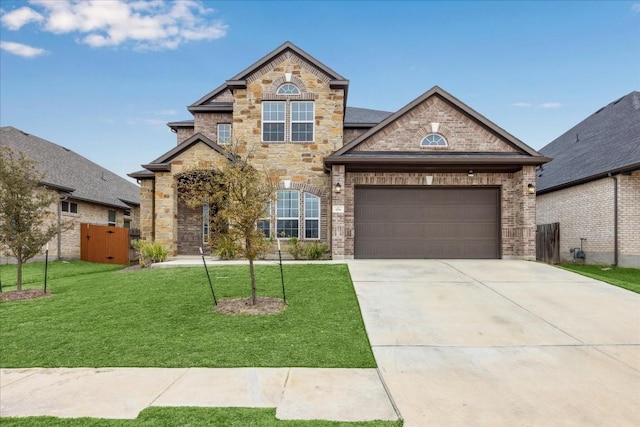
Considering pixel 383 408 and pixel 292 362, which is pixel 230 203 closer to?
pixel 292 362

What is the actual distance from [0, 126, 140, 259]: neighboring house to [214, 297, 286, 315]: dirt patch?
521 inches

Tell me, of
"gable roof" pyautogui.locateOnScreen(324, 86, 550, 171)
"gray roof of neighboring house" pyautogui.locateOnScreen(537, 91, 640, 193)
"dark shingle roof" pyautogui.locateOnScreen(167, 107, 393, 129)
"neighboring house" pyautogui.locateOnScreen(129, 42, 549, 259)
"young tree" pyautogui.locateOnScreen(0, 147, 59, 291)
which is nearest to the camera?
"young tree" pyautogui.locateOnScreen(0, 147, 59, 291)

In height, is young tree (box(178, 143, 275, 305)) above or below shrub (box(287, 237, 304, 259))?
above

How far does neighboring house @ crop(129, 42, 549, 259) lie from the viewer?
14445mm

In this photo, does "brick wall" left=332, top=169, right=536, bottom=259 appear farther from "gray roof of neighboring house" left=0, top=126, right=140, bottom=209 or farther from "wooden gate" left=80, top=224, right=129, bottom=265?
"gray roof of neighboring house" left=0, top=126, right=140, bottom=209

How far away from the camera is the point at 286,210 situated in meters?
15.7

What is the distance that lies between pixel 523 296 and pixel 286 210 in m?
9.29

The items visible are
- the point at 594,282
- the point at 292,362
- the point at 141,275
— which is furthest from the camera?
the point at 141,275

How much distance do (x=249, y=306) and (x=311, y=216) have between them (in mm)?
7918

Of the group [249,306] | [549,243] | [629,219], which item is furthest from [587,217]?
[249,306]

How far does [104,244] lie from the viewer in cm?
1941

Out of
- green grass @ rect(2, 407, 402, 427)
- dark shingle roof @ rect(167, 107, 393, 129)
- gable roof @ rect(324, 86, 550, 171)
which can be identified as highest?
dark shingle roof @ rect(167, 107, 393, 129)

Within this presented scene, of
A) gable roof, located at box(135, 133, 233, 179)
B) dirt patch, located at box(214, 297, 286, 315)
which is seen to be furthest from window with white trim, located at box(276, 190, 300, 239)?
dirt patch, located at box(214, 297, 286, 315)

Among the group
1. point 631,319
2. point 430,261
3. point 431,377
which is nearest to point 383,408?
point 431,377
